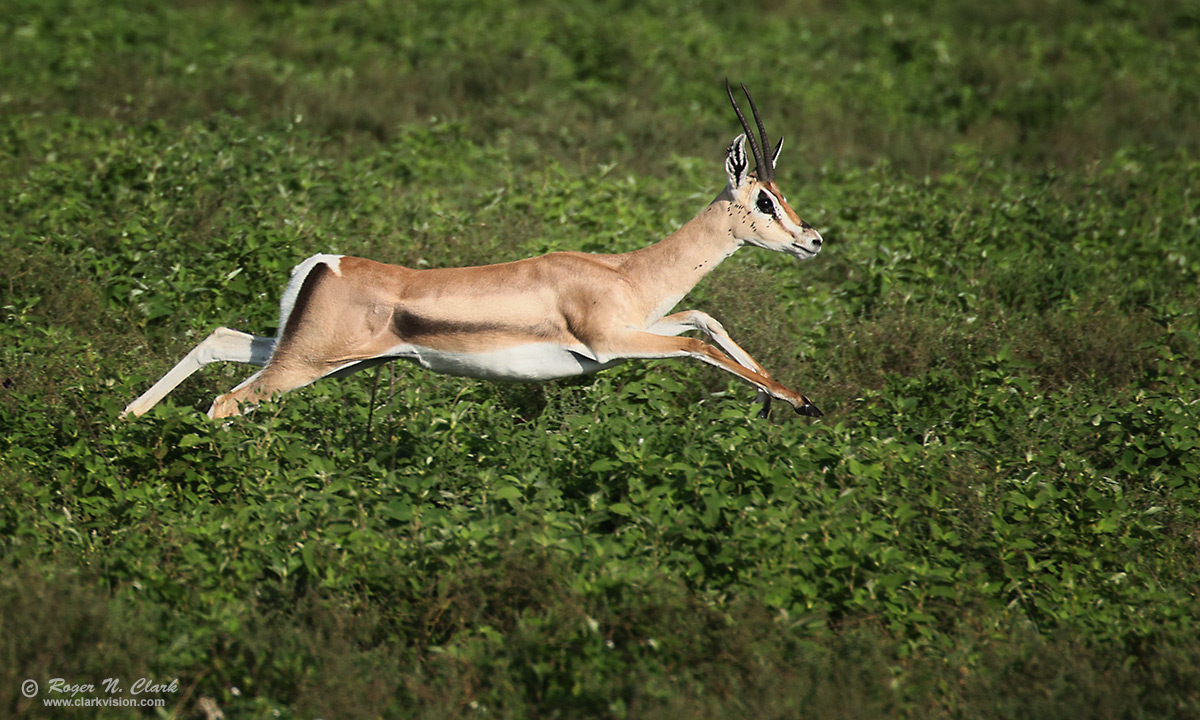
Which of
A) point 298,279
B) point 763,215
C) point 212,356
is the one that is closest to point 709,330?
point 763,215

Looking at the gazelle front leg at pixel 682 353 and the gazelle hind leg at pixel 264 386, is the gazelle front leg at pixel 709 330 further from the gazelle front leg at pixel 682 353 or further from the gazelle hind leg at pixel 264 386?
the gazelle hind leg at pixel 264 386

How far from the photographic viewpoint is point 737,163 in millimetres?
6758

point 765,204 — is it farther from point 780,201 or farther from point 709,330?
point 709,330

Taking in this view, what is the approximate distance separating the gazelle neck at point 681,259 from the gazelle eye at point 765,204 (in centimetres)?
17

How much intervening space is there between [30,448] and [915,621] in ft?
14.4

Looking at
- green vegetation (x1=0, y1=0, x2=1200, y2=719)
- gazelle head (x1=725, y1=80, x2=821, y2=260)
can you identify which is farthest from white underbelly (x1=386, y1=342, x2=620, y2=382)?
gazelle head (x1=725, y1=80, x2=821, y2=260)

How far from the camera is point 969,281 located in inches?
→ 359

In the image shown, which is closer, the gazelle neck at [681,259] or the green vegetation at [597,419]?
the green vegetation at [597,419]

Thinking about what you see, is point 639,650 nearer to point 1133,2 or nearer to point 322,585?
point 322,585

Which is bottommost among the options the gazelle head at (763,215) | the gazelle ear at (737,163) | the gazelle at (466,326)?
the gazelle at (466,326)

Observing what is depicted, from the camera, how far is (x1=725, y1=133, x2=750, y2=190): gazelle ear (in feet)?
21.9

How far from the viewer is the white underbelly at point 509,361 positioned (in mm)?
6371

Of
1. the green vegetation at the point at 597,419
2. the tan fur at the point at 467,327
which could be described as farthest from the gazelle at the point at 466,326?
the green vegetation at the point at 597,419

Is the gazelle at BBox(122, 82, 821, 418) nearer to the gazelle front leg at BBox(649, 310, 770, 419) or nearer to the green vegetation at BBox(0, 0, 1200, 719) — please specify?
the gazelle front leg at BBox(649, 310, 770, 419)
